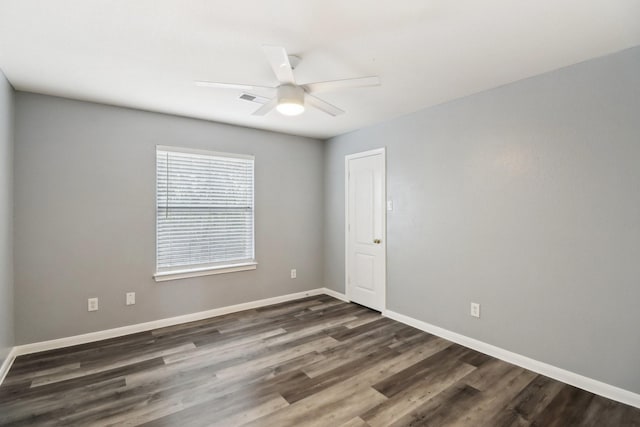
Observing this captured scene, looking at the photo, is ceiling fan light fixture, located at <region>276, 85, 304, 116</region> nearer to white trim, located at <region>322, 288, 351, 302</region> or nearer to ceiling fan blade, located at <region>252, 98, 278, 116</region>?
ceiling fan blade, located at <region>252, 98, 278, 116</region>

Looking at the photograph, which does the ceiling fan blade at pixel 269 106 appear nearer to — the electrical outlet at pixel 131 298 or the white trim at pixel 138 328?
the electrical outlet at pixel 131 298

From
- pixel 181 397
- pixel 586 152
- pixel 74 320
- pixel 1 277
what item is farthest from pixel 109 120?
pixel 586 152

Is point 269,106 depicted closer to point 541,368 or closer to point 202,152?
point 202,152

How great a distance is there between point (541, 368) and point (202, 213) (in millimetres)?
3797

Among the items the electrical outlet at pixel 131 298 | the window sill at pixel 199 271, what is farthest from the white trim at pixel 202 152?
the electrical outlet at pixel 131 298

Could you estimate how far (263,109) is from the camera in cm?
249

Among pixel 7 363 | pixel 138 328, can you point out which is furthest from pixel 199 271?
pixel 7 363

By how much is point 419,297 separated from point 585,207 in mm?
1798

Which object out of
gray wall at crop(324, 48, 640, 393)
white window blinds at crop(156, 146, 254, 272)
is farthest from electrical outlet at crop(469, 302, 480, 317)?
white window blinds at crop(156, 146, 254, 272)

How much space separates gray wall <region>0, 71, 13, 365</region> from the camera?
2.45 metres

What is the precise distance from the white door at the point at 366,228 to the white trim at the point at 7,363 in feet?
11.8

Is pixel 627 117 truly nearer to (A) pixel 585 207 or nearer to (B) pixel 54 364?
(A) pixel 585 207

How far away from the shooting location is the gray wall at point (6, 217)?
2.45m

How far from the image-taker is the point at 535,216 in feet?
8.43
